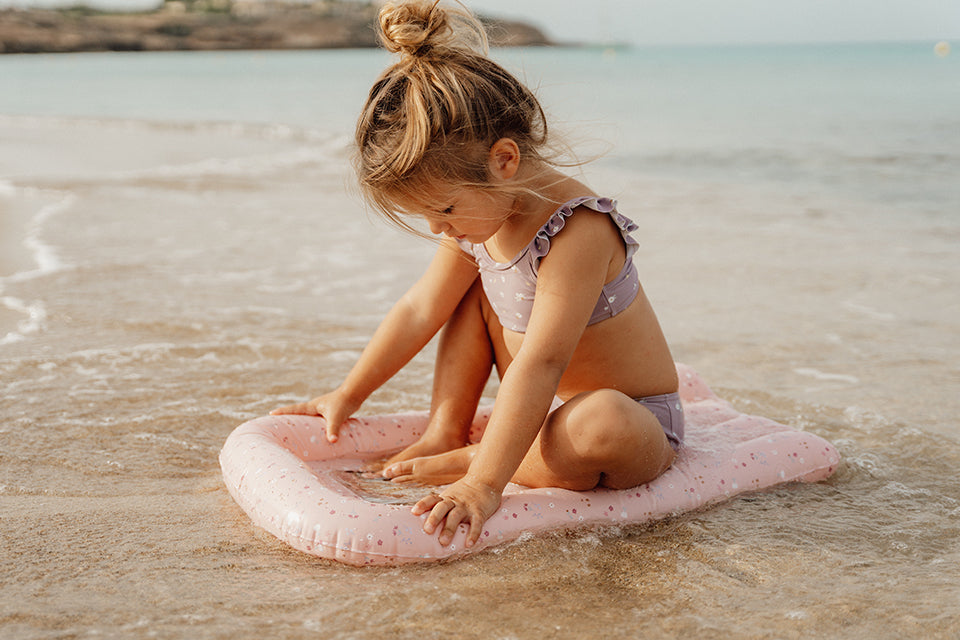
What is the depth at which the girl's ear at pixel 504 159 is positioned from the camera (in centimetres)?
213

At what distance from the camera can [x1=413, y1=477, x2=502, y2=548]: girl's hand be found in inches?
80.8

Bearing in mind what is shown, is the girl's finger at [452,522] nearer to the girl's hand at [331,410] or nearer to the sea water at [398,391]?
the sea water at [398,391]

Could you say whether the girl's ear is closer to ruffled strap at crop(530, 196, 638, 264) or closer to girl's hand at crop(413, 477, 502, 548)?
ruffled strap at crop(530, 196, 638, 264)

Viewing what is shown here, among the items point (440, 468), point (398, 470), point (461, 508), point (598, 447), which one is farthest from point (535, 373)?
point (398, 470)

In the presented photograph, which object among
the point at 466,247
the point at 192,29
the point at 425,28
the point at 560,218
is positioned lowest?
the point at 192,29

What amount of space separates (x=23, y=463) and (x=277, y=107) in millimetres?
16724

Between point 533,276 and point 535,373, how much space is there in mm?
270

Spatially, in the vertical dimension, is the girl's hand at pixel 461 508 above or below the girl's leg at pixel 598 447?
below

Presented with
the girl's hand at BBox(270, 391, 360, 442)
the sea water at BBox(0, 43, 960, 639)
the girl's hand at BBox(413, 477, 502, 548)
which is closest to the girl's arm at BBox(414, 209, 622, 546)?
the girl's hand at BBox(413, 477, 502, 548)

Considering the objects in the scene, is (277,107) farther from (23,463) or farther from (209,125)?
(23,463)

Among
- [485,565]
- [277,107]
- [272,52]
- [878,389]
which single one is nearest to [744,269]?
[878,389]

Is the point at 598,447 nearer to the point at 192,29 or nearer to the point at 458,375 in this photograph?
the point at 458,375

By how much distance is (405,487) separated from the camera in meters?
2.49

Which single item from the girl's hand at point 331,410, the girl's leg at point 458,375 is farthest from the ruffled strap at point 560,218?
the girl's hand at point 331,410
